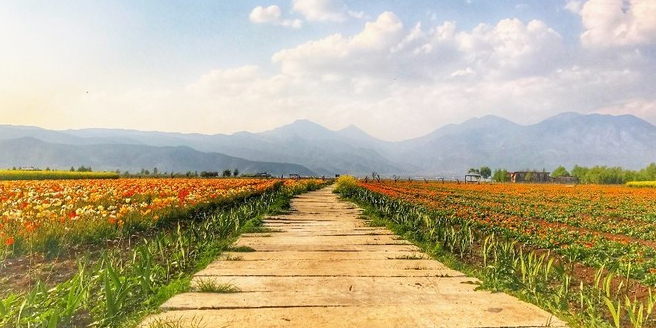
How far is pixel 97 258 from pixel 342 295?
4032mm

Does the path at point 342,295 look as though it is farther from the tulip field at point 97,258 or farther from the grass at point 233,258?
the tulip field at point 97,258

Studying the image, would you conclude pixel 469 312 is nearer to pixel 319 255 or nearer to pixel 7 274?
pixel 319 255

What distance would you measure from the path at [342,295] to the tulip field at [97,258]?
45cm

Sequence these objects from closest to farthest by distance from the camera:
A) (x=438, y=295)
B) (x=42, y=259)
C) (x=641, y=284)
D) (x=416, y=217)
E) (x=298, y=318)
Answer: (x=298, y=318) → (x=438, y=295) → (x=42, y=259) → (x=641, y=284) → (x=416, y=217)

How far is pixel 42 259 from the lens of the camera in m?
6.10

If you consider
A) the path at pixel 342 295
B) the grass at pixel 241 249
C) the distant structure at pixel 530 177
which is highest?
the distant structure at pixel 530 177

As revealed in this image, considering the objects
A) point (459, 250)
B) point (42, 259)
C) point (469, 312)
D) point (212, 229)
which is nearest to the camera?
point (469, 312)

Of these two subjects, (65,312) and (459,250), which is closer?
(65,312)

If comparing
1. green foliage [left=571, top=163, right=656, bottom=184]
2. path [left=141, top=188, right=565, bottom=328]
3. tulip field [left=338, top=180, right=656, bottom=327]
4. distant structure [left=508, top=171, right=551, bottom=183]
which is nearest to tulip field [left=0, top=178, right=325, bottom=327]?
path [left=141, top=188, right=565, bottom=328]

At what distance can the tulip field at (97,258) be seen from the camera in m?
3.83

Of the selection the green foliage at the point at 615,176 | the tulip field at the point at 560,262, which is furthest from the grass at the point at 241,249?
the green foliage at the point at 615,176

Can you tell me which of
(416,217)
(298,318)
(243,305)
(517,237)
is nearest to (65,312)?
(243,305)

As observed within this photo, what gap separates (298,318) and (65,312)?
2.03 m

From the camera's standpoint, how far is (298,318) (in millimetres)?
3971
